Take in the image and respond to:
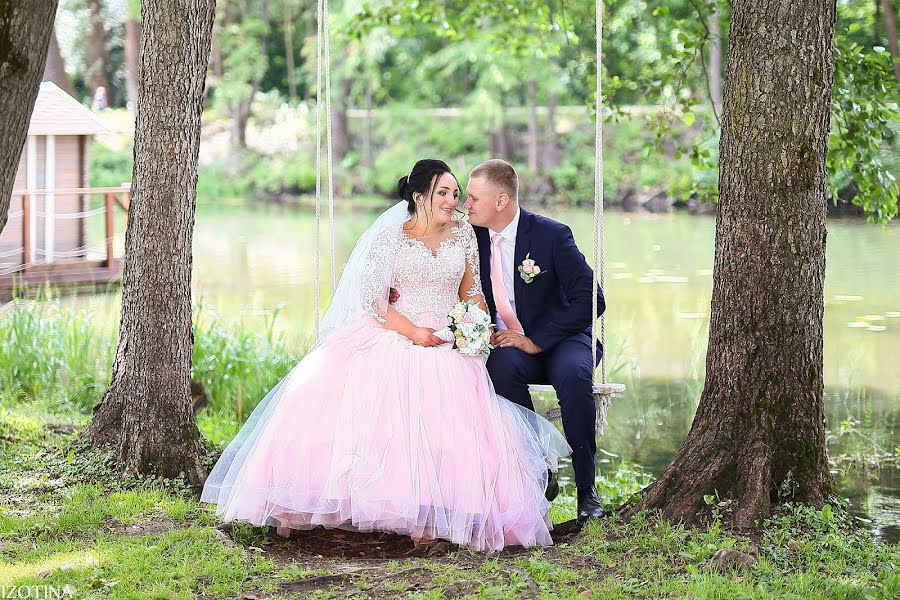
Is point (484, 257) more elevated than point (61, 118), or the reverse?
point (61, 118)

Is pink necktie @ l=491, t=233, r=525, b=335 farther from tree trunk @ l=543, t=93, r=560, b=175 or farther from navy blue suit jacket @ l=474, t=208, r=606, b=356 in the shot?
tree trunk @ l=543, t=93, r=560, b=175

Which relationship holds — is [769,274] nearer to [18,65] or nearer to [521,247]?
[521,247]

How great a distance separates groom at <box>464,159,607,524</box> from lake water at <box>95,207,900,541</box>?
1.74m

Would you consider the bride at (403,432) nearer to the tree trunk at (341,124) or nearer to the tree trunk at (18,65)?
the tree trunk at (18,65)

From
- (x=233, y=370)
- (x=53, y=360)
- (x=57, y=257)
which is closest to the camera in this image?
(x=53, y=360)


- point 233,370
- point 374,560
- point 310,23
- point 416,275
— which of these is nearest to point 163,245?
point 416,275

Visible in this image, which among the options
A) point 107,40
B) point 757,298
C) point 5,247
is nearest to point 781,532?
point 757,298

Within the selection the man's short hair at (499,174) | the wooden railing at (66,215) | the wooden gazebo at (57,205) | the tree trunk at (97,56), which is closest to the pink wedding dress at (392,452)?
the man's short hair at (499,174)

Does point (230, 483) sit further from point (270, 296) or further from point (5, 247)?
point (5, 247)

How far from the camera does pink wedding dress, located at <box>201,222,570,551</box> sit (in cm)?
354

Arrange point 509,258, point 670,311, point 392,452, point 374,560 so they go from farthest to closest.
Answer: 1. point 670,311
2. point 509,258
3. point 392,452
4. point 374,560

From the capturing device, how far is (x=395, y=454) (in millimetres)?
3598

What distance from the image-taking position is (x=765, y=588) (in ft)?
9.75
